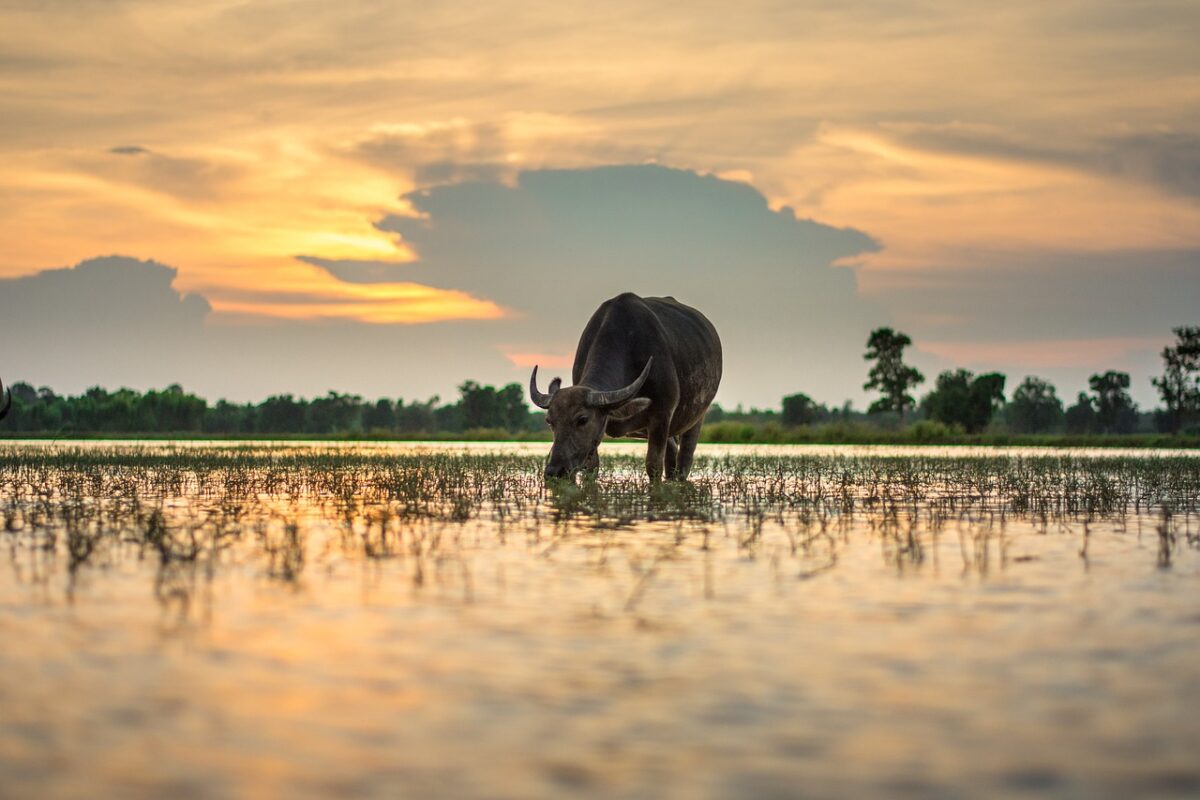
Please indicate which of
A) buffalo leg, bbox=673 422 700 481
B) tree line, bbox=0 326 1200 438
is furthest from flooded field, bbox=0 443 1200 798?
tree line, bbox=0 326 1200 438

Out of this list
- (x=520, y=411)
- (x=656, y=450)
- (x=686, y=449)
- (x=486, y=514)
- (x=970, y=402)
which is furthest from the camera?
(x=520, y=411)

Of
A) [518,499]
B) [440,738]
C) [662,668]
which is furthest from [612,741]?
[518,499]

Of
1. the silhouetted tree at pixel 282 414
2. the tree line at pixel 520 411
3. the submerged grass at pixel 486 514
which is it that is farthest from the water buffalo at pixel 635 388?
the silhouetted tree at pixel 282 414

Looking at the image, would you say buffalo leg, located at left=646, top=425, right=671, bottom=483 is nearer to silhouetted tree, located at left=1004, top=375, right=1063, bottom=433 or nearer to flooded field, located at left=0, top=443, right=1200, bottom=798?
flooded field, located at left=0, top=443, right=1200, bottom=798

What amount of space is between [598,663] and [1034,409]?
513ft

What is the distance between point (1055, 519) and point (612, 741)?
7.16 metres

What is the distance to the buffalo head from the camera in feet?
42.0

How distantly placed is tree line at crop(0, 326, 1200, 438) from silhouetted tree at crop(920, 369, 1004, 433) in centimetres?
8

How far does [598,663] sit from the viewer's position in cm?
389

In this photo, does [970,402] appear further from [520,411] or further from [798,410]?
[520,411]

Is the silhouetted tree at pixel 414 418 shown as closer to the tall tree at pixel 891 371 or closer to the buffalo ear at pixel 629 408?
the tall tree at pixel 891 371

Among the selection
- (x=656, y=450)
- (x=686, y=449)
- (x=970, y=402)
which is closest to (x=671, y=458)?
(x=686, y=449)

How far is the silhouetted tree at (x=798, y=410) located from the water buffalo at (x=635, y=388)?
8225 centimetres

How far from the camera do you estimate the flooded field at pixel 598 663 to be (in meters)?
2.84
